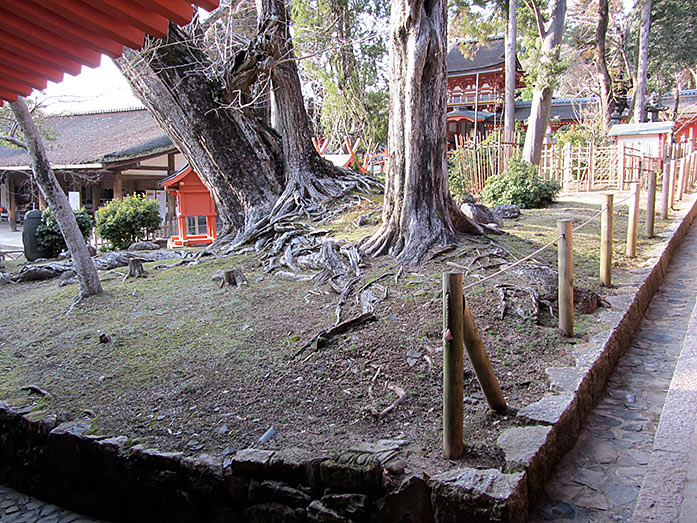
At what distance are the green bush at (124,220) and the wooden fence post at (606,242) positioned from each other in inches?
436

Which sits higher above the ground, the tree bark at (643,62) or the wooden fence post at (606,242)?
the tree bark at (643,62)

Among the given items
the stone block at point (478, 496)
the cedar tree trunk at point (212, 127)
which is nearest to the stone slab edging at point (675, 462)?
the stone block at point (478, 496)

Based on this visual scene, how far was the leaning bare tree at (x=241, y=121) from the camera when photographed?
8.73 metres

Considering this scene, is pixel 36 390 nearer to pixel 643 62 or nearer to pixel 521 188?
pixel 521 188

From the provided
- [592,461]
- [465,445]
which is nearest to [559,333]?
[592,461]

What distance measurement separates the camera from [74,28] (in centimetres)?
352

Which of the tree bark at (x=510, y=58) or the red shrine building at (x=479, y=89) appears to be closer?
the tree bark at (x=510, y=58)

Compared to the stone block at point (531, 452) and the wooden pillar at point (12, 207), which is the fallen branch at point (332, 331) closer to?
the stone block at point (531, 452)

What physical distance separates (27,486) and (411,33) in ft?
19.0

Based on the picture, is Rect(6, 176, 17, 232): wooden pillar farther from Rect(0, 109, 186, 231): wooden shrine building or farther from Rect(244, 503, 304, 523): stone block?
Rect(244, 503, 304, 523): stone block

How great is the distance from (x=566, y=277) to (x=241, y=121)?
6.62 metres

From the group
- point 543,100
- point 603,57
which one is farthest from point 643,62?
point 543,100

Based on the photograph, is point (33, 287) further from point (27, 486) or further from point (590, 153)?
point (590, 153)

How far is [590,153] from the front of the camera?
46.2ft
